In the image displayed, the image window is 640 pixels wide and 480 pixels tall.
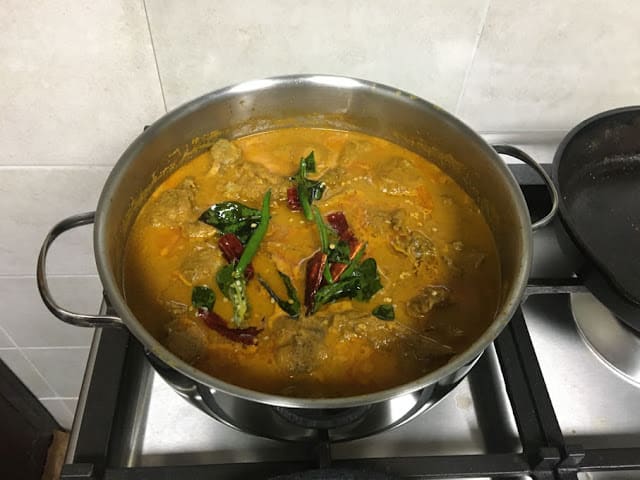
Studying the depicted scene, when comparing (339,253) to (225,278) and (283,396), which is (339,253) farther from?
(283,396)

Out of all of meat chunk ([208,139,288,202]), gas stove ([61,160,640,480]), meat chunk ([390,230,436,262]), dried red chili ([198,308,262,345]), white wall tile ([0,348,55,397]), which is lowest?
white wall tile ([0,348,55,397])

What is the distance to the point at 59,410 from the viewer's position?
6.32ft

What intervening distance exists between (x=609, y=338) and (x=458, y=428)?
30cm

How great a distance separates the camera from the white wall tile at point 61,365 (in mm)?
1671

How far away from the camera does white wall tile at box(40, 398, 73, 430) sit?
1880 millimetres

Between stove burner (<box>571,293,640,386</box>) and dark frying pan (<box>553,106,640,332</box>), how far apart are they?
0.06 metres

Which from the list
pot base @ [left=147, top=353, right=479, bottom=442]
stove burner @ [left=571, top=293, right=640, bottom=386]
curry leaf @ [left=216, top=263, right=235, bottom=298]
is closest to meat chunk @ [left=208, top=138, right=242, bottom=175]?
curry leaf @ [left=216, top=263, right=235, bottom=298]

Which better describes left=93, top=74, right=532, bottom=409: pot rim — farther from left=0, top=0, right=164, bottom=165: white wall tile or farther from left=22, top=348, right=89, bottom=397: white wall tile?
left=22, top=348, right=89, bottom=397: white wall tile

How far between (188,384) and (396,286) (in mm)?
383

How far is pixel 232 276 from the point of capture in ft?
2.97

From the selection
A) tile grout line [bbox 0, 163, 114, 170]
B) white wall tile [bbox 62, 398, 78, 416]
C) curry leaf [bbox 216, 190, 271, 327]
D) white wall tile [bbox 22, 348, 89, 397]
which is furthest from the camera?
white wall tile [bbox 62, 398, 78, 416]

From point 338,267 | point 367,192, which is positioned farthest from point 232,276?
point 367,192

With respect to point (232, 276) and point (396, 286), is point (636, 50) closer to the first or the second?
point (396, 286)

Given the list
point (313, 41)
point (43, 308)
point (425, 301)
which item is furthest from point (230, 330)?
point (43, 308)
